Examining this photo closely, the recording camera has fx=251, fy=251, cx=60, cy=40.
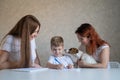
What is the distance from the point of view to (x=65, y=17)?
3227 millimetres

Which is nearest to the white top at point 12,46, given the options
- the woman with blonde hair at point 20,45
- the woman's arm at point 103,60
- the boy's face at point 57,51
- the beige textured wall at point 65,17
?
the woman with blonde hair at point 20,45

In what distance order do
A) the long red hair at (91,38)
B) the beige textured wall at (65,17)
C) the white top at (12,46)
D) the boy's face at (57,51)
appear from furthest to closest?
the beige textured wall at (65,17)
the boy's face at (57,51)
the long red hair at (91,38)
the white top at (12,46)

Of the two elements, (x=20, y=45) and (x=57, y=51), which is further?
(x=57, y=51)

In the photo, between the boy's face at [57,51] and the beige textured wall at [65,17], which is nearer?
the boy's face at [57,51]

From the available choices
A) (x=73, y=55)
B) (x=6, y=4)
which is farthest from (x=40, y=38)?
(x=73, y=55)

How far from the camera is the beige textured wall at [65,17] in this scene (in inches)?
125

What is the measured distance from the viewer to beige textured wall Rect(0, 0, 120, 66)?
10.5ft

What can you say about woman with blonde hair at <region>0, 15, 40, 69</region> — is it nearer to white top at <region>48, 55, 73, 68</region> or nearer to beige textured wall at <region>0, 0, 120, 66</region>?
white top at <region>48, 55, 73, 68</region>

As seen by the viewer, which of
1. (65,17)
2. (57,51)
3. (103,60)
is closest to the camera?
(103,60)

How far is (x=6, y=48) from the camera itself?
197cm

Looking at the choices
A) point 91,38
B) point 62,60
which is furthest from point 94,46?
point 62,60

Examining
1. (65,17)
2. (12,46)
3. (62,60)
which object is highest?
(65,17)

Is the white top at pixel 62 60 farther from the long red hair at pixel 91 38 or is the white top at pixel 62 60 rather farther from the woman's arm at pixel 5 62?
the woman's arm at pixel 5 62

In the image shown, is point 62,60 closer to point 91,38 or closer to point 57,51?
point 57,51
